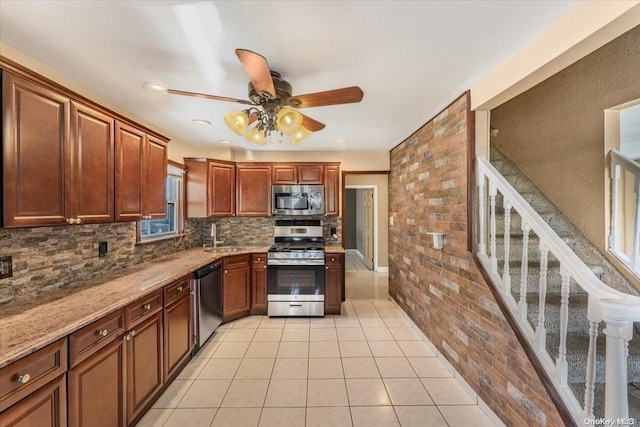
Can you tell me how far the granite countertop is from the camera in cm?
109

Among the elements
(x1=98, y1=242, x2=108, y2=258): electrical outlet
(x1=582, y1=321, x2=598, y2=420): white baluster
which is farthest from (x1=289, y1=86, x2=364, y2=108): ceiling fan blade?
(x1=98, y1=242, x2=108, y2=258): electrical outlet

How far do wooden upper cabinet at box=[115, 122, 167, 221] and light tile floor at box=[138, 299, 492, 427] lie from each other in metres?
1.51

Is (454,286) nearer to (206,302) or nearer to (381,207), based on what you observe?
(206,302)

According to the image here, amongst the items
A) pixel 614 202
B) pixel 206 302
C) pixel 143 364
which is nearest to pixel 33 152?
pixel 143 364

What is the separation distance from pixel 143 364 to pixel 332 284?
88.9 inches

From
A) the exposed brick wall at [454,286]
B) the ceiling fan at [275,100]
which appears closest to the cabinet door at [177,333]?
the ceiling fan at [275,100]

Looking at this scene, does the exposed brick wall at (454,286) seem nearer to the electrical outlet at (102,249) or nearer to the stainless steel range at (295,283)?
the stainless steel range at (295,283)

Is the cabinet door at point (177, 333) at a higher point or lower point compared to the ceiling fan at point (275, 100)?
lower

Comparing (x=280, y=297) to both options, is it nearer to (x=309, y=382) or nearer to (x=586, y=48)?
(x=309, y=382)

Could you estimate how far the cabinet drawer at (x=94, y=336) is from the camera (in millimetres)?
1268

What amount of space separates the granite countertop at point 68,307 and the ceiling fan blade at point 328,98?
1.67 meters

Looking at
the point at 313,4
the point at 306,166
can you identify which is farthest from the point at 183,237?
the point at 313,4

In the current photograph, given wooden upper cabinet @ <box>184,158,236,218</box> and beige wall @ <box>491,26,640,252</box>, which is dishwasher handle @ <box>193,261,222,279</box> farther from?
beige wall @ <box>491,26,640,252</box>

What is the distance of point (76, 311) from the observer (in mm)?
1402
